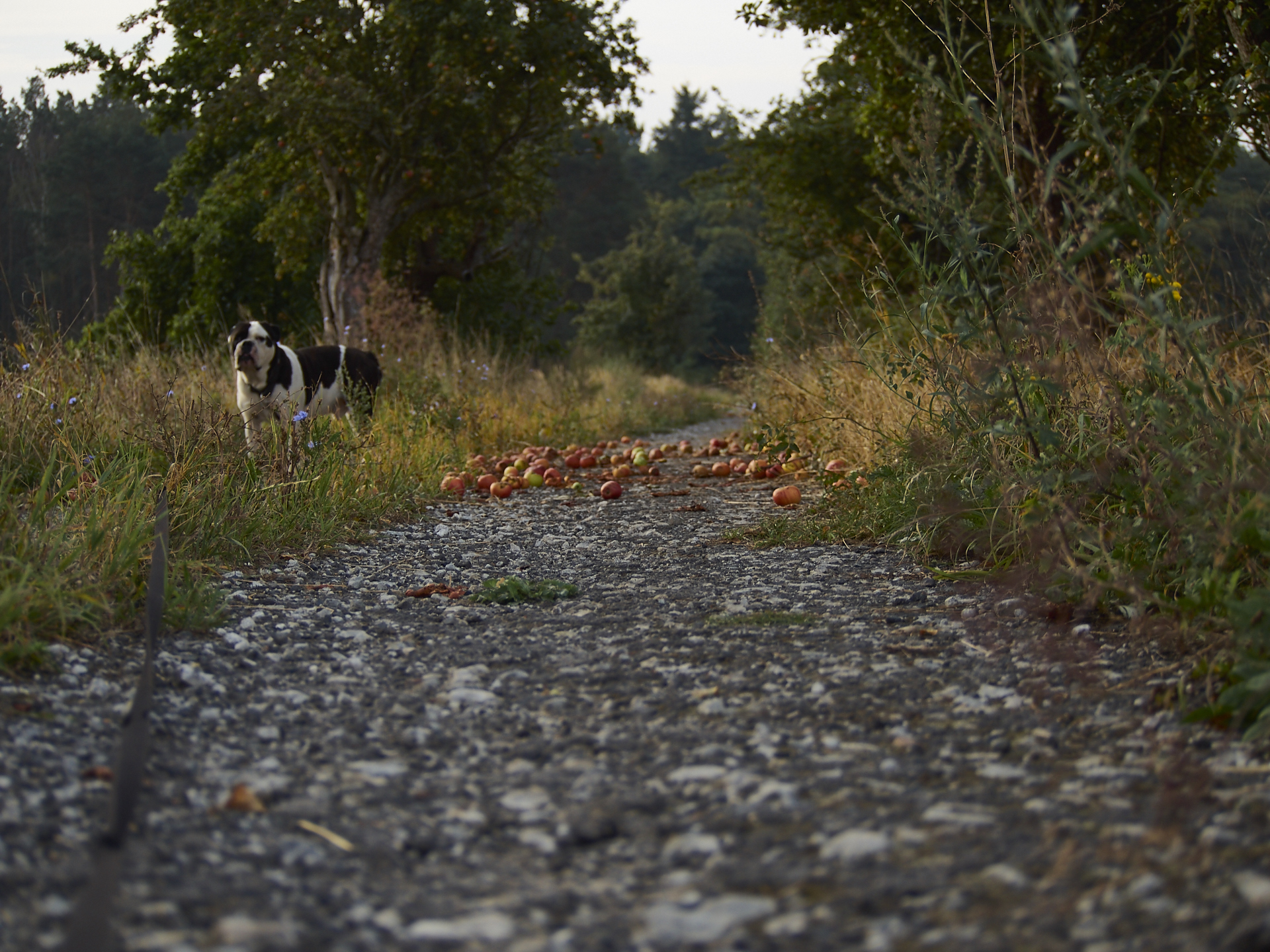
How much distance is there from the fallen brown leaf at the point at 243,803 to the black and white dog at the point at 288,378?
3.34 m

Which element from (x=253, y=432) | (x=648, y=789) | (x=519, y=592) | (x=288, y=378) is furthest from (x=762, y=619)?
(x=288, y=378)

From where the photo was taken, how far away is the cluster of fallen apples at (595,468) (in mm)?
6945

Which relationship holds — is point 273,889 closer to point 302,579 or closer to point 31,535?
point 31,535

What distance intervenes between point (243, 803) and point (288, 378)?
567cm

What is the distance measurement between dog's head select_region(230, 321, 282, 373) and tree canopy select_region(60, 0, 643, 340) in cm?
593

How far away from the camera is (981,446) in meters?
3.94

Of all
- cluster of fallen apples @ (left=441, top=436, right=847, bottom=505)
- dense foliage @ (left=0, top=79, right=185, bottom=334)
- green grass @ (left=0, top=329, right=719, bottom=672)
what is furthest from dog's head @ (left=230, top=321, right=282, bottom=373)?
dense foliage @ (left=0, top=79, right=185, bottom=334)

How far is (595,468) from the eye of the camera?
363 inches

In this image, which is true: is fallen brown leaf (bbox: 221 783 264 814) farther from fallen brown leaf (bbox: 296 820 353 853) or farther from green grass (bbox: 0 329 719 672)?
green grass (bbox: 0 329 719 672)

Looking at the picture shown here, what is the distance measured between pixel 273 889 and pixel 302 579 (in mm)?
2581

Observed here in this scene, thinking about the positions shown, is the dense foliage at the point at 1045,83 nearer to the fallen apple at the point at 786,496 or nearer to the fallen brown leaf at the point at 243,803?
the fallen apple at the point at 786,496

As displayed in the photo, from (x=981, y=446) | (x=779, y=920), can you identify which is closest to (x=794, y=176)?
(x=981, y=446)

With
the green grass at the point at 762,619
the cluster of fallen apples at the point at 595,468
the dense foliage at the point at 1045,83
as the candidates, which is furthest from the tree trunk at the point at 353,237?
the green grass at the point at 762,619

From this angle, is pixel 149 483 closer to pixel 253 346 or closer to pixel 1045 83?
pixel 253 346
